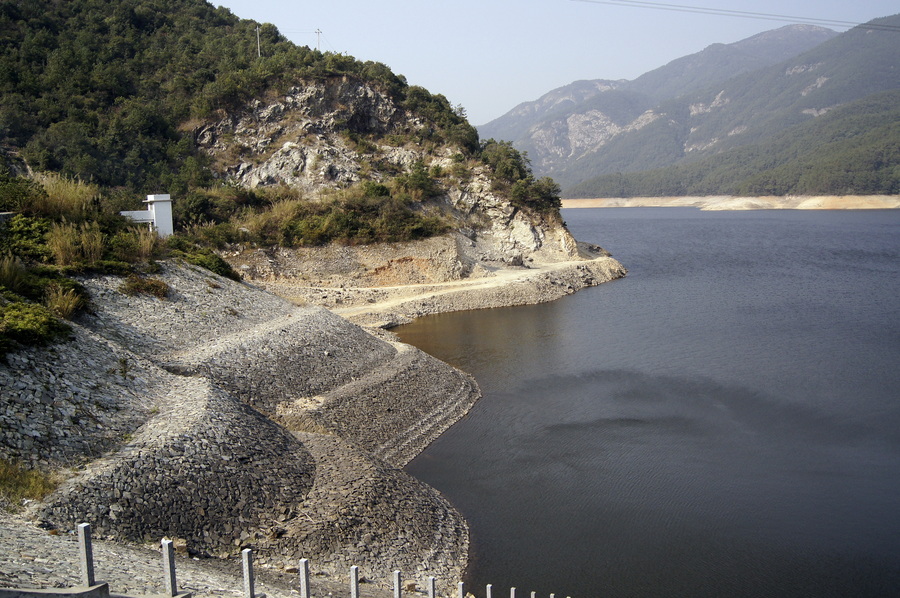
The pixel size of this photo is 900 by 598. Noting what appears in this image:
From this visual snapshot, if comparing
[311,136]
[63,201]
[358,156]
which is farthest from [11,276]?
[311,136]

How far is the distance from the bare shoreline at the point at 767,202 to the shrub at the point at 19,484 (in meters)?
134

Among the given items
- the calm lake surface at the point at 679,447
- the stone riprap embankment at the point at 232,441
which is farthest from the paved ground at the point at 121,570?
the calm lake surface at the point at 679,447

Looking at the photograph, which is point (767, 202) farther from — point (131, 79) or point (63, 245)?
point (63, 245)

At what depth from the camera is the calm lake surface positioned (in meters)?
12.6

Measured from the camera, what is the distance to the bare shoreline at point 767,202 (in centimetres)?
11850

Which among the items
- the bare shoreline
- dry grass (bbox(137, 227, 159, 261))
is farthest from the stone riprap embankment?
the bare shoreline

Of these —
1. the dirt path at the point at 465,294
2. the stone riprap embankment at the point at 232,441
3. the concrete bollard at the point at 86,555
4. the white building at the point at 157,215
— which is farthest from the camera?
the dirt path at the point at 465,294

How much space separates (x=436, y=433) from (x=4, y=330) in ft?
34.6

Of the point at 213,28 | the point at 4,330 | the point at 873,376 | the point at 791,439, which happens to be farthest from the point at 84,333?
the point at 213,28

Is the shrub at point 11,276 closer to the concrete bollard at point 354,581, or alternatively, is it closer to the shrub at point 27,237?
the shrub at point 27,237

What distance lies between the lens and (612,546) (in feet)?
43.4

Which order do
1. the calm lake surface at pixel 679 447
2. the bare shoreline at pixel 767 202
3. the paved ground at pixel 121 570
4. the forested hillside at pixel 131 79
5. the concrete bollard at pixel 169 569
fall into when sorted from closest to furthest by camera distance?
the concrete bollard at pixel 169 569 < the paved ground at pixel 121 570 < the calm lake surface at pixel 679 447 < the forested hillside at pixel 131 79 < the bare shoreline at pixel 767 202

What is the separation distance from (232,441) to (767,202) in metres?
141

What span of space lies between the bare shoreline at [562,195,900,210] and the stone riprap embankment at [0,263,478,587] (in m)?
122
